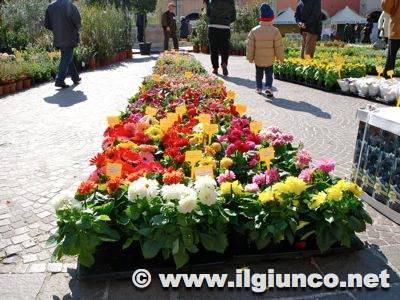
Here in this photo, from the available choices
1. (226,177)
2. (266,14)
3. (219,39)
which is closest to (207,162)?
(226,177)

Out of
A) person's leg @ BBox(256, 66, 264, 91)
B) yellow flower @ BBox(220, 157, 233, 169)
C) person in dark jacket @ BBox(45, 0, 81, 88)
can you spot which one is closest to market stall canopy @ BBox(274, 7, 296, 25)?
person in dark jacket @ BBox(45, 0, 81, 88)

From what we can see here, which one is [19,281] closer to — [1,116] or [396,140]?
[396,140]

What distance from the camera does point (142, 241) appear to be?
8.39 feet

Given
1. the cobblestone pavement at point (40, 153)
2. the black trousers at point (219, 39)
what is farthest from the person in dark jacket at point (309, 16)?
the cobblestone pavement at point (40, 153)

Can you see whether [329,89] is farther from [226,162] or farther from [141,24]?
[141,24]

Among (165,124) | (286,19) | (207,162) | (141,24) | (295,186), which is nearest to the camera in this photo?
(295,186)

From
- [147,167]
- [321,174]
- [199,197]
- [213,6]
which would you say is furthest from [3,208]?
[213,6]

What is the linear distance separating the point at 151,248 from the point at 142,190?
1.10 ft

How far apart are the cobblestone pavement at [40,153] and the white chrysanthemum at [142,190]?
0.74 m

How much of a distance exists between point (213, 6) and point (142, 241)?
28.8 ft

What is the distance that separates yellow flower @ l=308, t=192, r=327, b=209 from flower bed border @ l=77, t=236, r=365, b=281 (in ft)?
1.05

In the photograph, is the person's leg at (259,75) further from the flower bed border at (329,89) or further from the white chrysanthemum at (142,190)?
the white chrysanthemum at (142,190)

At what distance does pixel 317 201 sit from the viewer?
2.68 m

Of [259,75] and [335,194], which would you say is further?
[259,75]
